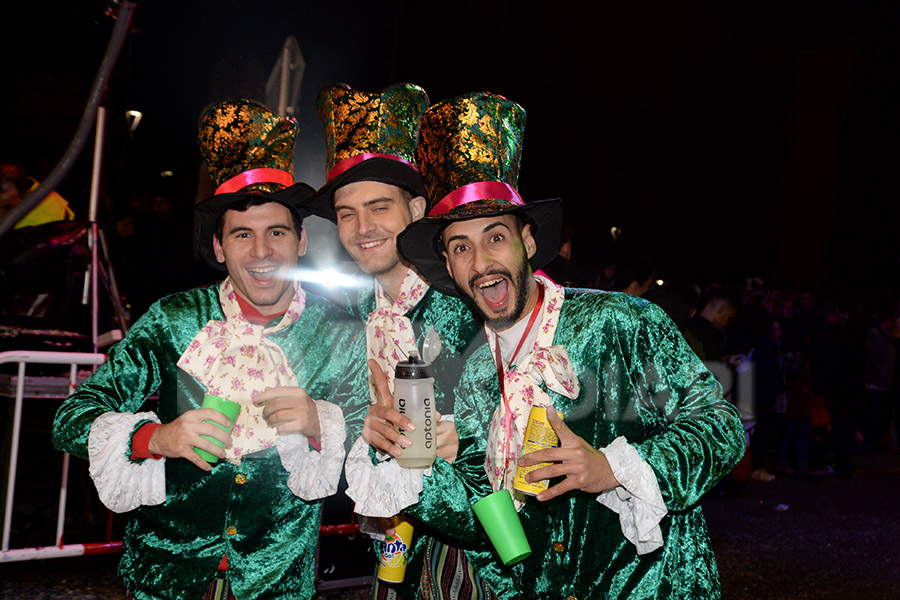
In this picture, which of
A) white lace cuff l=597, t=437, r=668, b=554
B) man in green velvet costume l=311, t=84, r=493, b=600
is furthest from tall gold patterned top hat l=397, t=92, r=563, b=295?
white lace cuff l=597, t=437, r=668, b=554

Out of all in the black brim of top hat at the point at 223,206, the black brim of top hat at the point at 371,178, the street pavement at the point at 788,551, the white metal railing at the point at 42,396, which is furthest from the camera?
the street pavement at the point at 788,551

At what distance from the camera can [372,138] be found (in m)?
2.68

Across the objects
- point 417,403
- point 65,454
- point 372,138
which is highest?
point 372,138

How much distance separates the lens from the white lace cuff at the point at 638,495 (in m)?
1.97

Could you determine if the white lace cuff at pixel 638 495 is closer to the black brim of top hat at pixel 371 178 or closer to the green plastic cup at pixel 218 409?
the green plastic cup at pixel 218 409

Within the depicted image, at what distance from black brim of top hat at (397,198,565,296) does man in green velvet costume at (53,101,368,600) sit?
329 mm

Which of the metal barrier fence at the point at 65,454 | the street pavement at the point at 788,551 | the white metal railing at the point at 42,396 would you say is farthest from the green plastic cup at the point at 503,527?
the street pavement at the point at 788,551

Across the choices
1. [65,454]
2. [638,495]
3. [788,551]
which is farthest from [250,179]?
[788,551]

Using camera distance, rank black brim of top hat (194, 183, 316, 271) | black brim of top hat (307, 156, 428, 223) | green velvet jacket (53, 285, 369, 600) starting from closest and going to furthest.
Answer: green velvet jacket (53, 285, 369, 600) < black brim of top hat (194, 183, 316, 271) < black brim of top hat (307, 156, 428, 223)

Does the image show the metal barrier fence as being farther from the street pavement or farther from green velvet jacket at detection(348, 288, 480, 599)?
green velvet jacket at detection(348, 288, 480, 599)

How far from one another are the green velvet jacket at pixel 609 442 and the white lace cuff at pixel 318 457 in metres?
0.29

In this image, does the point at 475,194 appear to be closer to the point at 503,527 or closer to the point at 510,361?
the point at 510,361

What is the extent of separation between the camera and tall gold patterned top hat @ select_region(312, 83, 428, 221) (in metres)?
2.61

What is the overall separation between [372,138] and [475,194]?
1.72ft
